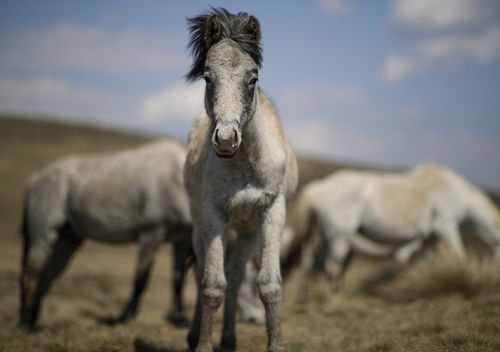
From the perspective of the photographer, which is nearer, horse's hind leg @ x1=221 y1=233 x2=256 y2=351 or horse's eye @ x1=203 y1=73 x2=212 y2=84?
horse's eye @ x1=203 y1=73 x2=212 y2=84

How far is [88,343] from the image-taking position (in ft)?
16.2

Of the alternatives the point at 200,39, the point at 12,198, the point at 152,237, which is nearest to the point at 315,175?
the point at 12,198

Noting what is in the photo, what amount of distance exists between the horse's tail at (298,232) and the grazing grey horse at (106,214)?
9.49 ft

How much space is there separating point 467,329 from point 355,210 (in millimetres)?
5774

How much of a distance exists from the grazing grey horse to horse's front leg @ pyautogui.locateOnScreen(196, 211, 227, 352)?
146 inches

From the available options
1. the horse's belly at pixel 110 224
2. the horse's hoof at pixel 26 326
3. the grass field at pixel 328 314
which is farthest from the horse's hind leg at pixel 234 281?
the horse's hoof at pixel 26 326

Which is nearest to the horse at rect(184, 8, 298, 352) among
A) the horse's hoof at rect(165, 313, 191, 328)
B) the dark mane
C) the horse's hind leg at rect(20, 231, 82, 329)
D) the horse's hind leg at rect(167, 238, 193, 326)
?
the dark mane

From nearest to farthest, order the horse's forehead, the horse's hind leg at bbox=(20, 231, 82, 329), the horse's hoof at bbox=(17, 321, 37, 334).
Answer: the horse's forehead
the horse's hoof at bbox=(17, 321, 37, 334)
the horse's hind leg at bbox=(20, 231, 82, 329)

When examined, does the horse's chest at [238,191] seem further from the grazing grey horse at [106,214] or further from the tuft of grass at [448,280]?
the tuft of grass at [448,280]

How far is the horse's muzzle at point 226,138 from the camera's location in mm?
A: 3293

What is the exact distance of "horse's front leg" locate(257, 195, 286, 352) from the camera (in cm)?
392

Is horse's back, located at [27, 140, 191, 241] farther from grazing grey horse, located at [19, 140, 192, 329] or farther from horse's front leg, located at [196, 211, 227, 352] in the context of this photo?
horse's front leg, located at [196, 211, 227, 352]

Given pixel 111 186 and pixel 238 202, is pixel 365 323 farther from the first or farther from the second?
pixel 111 186

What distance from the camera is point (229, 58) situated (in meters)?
3.68
